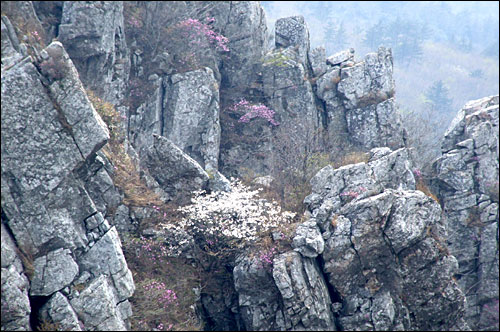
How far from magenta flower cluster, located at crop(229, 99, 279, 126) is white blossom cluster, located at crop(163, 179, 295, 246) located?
10.6 meters

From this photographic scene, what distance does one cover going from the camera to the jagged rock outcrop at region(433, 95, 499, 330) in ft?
89.2

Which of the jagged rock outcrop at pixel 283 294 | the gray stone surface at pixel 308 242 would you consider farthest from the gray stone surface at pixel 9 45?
the gray stone surface at pixel 308 242

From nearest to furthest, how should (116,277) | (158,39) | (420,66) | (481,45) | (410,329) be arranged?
(116,277), (410,329), (158,39), (420,66), (481,45)

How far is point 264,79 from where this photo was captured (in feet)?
102

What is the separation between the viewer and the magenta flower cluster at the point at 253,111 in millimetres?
29859

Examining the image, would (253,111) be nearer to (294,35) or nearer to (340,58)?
(294,35)

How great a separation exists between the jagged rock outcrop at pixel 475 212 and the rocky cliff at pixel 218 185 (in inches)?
4.3

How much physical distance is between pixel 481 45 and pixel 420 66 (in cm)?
3808

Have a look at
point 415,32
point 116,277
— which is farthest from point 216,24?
point 415,32

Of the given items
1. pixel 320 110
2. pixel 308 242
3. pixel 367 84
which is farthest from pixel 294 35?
pixel 308 242

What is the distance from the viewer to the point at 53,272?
531 inches

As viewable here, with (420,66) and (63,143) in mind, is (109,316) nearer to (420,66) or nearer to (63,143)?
(63,143)

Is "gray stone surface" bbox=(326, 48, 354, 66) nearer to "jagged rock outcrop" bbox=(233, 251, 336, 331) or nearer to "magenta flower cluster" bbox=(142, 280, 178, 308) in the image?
"jagged rock outcrop" bbox=(233, 251, 336, 331)

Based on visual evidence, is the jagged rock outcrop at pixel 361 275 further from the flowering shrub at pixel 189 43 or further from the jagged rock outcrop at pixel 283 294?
the flowering shrub at pixel 189 43
